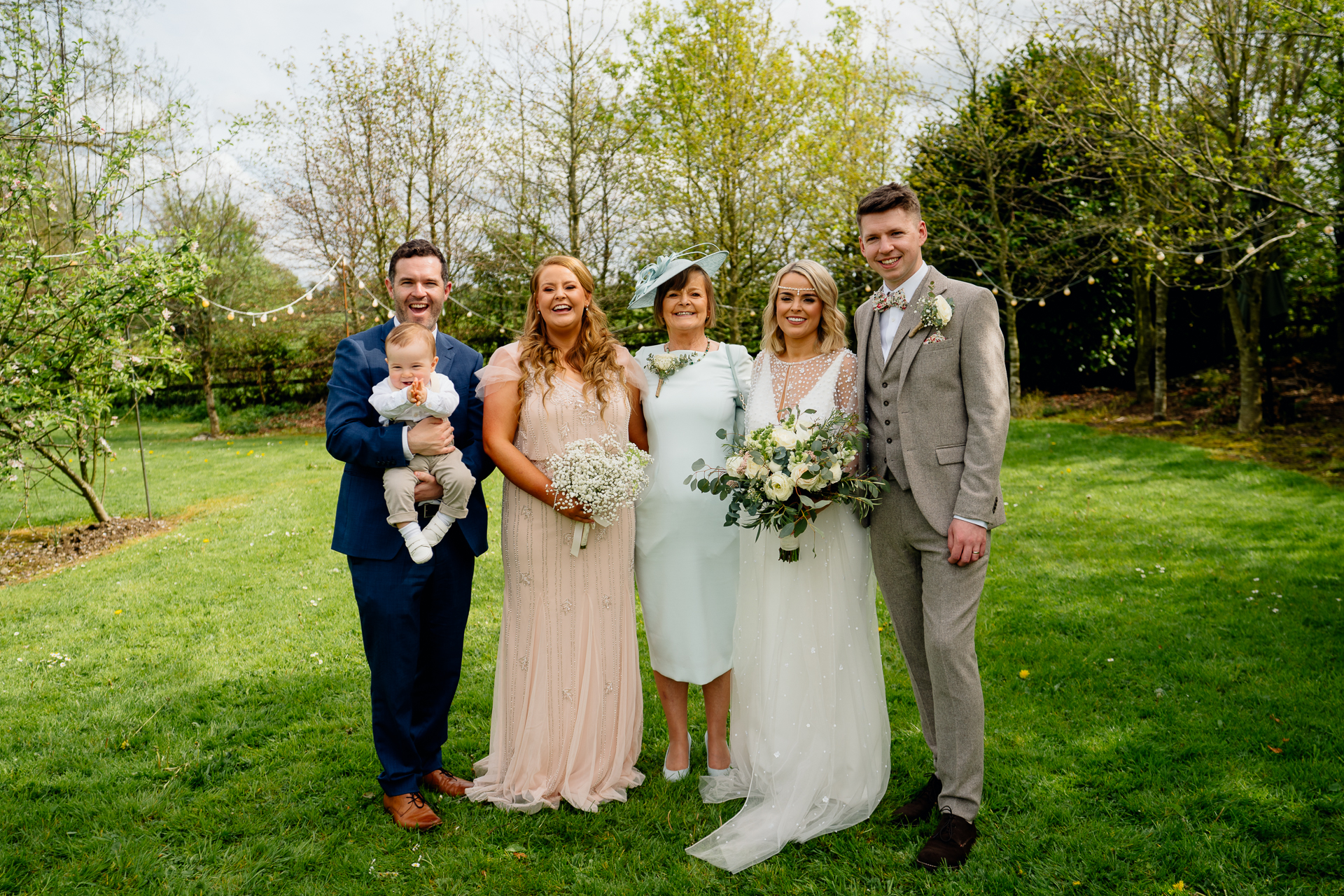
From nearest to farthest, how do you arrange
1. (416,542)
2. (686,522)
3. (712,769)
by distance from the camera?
1. (416,542)
2. (686,522)
3. (712,769)

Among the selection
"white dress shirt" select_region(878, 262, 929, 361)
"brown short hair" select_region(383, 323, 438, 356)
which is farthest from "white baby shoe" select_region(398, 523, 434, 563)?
"white dress shirt" select_region(878, 262, 929, 361)

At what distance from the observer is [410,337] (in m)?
3.50

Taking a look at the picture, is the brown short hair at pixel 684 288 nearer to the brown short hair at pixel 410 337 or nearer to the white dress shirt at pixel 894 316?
the white dress shirt at pixel 894 316

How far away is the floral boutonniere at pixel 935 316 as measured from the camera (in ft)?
10.8

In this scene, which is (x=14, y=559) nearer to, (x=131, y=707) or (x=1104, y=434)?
(x=131, y=707)

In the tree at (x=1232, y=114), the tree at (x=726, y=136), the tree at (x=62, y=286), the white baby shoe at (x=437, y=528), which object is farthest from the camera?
the tree at (x=726, y=136)

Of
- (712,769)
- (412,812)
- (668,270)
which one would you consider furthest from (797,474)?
(412,812)

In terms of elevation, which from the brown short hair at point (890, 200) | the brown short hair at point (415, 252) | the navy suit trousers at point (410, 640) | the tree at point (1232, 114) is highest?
the tree at point (1232, 114)

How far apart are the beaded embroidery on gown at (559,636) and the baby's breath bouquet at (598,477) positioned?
0.14m

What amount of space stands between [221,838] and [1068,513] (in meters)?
8.41

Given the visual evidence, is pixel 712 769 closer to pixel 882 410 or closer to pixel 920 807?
pixel 920 807

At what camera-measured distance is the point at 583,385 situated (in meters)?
3.96

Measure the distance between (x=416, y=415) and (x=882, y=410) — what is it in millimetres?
2026

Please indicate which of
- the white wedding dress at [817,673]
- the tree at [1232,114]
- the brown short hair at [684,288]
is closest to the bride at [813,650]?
the white wedding dress at [817,673]
